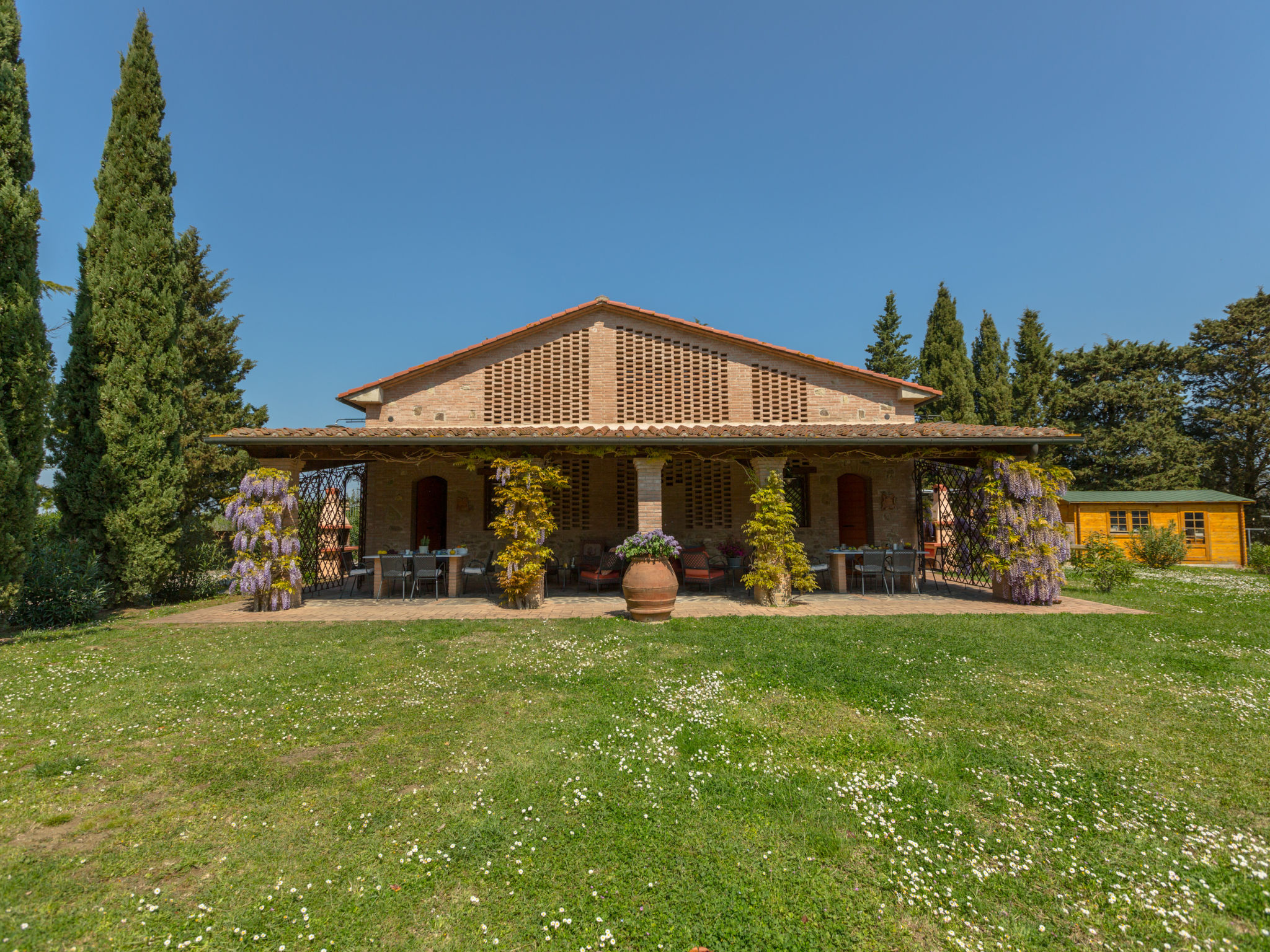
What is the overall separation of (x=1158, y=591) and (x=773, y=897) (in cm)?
1259

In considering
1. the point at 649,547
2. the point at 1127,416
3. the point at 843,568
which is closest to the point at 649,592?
the point at 649,547

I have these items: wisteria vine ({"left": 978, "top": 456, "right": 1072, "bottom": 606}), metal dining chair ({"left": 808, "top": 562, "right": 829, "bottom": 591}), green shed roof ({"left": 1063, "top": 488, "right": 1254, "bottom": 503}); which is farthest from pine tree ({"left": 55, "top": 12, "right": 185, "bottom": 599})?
green shed roof ({"left": 1063, "top": 488, "right": 1254, "bottom": 503})

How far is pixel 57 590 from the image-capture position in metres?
7.98

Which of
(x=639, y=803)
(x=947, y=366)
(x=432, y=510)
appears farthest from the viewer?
(x=947, y=366)

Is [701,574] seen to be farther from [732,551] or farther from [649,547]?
[649,547]

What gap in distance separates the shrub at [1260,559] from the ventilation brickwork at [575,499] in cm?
1837

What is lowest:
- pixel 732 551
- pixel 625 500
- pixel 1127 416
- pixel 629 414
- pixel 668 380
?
pixel 732 551

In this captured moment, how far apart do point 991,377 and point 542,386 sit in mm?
24214

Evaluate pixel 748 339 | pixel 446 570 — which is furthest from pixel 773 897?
pixel 748 339

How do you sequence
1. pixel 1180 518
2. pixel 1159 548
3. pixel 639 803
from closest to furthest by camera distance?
1. pixel 639 803
2. pixel 1159 548
3. pixel 1180 518

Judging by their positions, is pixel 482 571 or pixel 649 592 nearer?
pixel 649 592

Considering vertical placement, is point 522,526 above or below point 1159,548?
above

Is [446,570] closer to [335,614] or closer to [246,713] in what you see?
[335,614]

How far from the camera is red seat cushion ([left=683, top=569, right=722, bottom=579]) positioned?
34.5 ft
